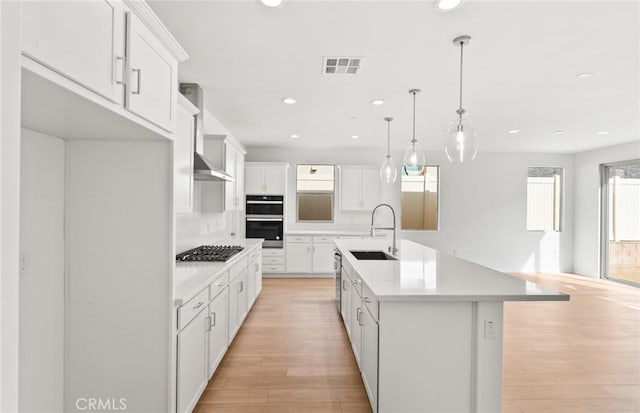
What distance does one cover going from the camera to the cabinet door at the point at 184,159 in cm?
265

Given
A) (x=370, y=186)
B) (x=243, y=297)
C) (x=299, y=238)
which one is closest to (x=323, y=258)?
(x=299, y=238)

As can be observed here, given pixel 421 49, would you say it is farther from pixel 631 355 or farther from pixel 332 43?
pixel 631 355

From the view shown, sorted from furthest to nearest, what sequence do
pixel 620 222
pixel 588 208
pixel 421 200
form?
pixel 421 200 → pixel 588 208 → pixel 620 222

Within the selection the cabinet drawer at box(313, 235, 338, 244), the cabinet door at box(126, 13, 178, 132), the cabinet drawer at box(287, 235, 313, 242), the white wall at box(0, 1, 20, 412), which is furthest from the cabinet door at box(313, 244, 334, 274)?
the white wall at box(0, 1, 20, 412)

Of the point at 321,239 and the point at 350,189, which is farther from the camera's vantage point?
the point at 350,189

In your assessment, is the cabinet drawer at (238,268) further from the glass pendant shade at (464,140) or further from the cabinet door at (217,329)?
the glass pendant shade at (464,140)

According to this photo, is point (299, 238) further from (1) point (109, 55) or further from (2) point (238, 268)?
(1) point (109, 55)

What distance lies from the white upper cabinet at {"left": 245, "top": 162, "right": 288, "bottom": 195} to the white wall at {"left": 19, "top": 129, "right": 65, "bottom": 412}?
4.96 metres

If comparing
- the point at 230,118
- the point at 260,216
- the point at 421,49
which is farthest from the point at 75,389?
the point at 260,216

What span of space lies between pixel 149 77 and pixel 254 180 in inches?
202

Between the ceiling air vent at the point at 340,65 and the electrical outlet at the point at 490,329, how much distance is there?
2173 millimetres

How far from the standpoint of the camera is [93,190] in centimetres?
181

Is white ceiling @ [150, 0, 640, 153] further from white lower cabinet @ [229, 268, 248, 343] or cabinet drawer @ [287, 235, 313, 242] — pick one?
cabinet drawer @ [287, 235, 313, 242]

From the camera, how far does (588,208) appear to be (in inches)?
279
